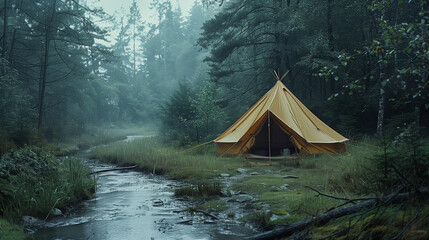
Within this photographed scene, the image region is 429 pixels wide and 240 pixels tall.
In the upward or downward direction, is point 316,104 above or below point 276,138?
above

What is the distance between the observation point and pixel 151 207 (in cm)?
562

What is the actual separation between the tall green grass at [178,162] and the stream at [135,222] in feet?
5.08

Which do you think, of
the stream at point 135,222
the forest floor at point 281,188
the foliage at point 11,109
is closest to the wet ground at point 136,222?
the stream at point 135,222

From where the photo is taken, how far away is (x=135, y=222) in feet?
15.8

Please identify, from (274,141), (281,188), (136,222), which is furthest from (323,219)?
(274,141)

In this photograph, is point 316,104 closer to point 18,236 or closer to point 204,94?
point 204,94

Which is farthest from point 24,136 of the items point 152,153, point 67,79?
point 67,79

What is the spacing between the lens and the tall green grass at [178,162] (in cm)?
843

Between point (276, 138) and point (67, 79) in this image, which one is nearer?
point (276, 138)

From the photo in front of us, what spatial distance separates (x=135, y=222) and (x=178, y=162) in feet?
16.4

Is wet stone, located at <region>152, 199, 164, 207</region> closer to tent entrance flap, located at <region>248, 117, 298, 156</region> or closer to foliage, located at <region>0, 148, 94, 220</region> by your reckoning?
foliage, located at <region>0, 148, 94, 220</region>

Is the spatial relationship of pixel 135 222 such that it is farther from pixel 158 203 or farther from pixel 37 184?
pixel 37 184

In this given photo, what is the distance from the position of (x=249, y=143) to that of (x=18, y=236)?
23.2ft

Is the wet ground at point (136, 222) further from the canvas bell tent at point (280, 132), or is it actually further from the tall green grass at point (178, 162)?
the canvas bell tent at point (280, 132)
